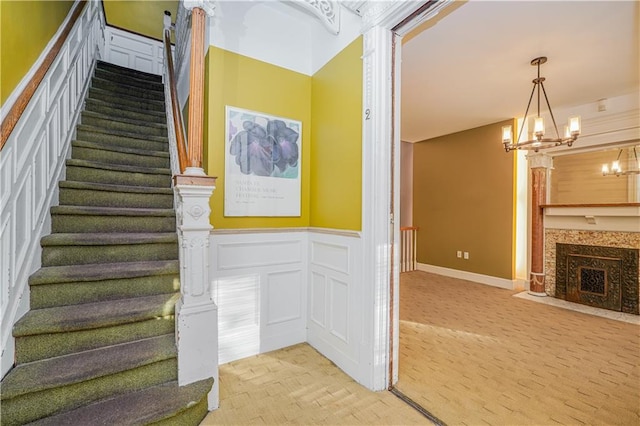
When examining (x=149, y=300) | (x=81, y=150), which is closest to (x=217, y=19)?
(x=81, y=150)

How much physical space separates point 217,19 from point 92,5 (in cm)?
261

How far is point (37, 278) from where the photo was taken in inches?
65.1

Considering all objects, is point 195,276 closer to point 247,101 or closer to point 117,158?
point 247,101

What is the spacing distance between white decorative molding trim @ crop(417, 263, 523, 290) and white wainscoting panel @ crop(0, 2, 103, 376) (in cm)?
555

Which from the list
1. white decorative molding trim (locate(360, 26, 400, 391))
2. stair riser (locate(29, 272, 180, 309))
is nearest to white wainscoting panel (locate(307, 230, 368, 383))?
white decorative molding trim (locate(360, 26, 400, 391))

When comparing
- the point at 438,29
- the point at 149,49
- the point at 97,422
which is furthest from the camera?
the point at 149,49

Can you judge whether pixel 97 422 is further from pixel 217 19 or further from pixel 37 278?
pixel 217 19

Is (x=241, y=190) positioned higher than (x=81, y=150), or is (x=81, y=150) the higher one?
(x=81, y=150)

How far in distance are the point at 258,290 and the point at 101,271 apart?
1096 millimetres

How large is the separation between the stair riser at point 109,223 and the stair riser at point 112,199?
0.22 metres

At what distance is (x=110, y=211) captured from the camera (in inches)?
84.4

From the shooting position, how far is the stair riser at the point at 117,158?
8.30 ft

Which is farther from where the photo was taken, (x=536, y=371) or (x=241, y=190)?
(x=241, y=190)

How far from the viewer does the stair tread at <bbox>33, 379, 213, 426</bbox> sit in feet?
4.45
